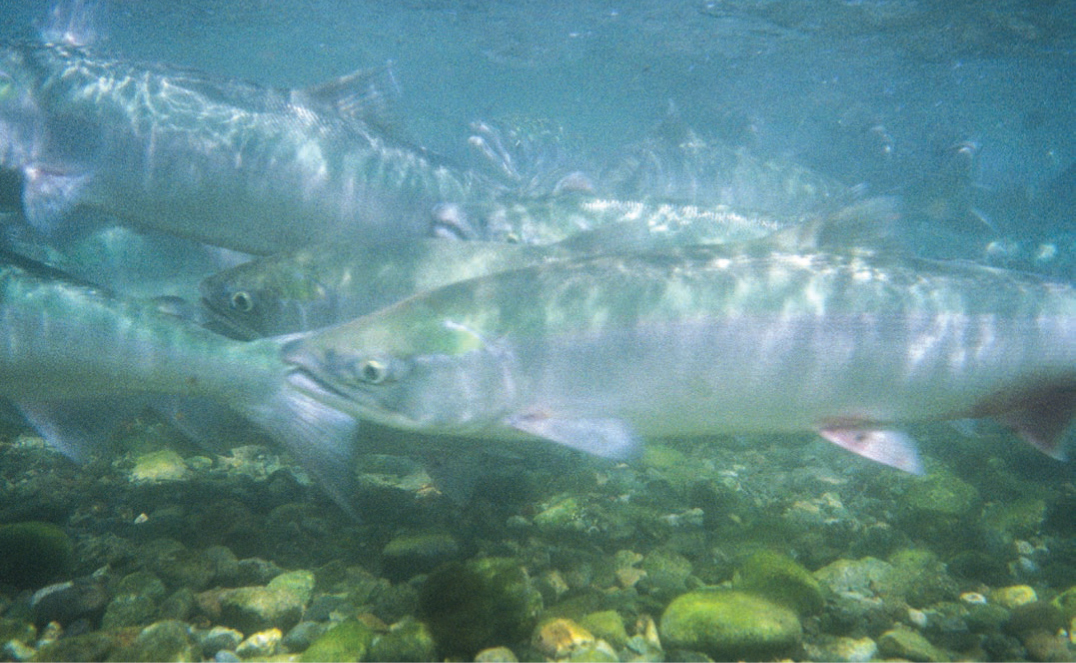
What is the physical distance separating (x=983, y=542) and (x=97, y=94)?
7683 mm

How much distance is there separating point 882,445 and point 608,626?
65.7 inches

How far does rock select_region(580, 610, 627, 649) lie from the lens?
2.38 metres

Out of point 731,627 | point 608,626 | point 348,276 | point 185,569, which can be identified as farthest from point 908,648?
point 348,276

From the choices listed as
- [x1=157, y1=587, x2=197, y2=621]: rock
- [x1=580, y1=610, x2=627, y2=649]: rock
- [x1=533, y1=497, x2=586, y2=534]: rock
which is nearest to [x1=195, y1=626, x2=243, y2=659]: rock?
[x1=157, y1=587, x2=197, y2=621]: rock

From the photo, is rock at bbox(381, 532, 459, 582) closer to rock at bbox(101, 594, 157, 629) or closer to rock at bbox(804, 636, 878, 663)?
rock at bbox(101, 594, 157, 629)

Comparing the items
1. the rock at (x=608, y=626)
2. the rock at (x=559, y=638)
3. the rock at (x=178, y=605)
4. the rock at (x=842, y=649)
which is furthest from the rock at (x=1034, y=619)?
the rock at (x=178, y=605)

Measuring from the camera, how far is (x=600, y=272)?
316 centimetres

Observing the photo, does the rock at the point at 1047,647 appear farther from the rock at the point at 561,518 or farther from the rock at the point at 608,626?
the rock at the point at 561,518

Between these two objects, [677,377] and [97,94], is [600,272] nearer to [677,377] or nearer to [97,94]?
[677,377]

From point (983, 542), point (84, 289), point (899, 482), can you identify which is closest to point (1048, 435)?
point (983, 542)

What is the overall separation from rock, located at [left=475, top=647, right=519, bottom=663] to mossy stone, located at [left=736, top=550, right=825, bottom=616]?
1.09 meters

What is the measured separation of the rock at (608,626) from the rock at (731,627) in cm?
17

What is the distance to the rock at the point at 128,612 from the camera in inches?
96.3

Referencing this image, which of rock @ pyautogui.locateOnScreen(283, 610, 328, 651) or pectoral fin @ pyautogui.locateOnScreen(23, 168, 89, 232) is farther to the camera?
pectoral fin @ pyautogui.locateOnScreen(23, 168, 89, 232)
